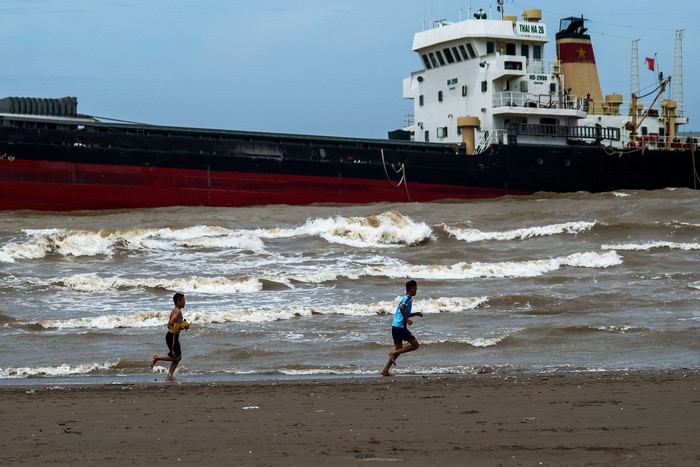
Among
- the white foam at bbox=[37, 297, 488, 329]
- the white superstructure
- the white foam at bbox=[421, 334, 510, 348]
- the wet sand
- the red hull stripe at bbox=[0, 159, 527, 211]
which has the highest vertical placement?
the white superstructure

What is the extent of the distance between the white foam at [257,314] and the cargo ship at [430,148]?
1440 cm

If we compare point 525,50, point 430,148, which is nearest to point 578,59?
point 525,50

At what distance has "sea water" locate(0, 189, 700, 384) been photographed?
1053 centimetres

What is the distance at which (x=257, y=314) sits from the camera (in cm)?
1389

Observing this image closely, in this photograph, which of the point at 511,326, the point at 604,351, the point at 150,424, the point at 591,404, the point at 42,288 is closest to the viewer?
the point at 150,424

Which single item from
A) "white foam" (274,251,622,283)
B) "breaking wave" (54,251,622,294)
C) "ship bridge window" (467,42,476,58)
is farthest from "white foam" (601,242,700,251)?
"ship bridge window" (467,42,476,58)

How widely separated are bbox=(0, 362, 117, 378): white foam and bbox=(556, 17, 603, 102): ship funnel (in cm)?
2909

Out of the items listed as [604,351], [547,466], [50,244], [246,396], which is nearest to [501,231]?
[50,244]

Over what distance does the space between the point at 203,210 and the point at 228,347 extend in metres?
16.9

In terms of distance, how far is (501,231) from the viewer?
81.1ft

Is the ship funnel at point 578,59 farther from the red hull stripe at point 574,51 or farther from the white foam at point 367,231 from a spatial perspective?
the white foam at point 367,231

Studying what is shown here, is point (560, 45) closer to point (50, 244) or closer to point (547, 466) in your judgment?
point (50, 244)

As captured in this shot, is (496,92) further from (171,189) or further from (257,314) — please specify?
(257,314)

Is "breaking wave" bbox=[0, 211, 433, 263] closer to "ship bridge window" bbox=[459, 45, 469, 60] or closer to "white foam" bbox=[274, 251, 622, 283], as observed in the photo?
"white foam" bbox=[274, 251, 622, 283]
